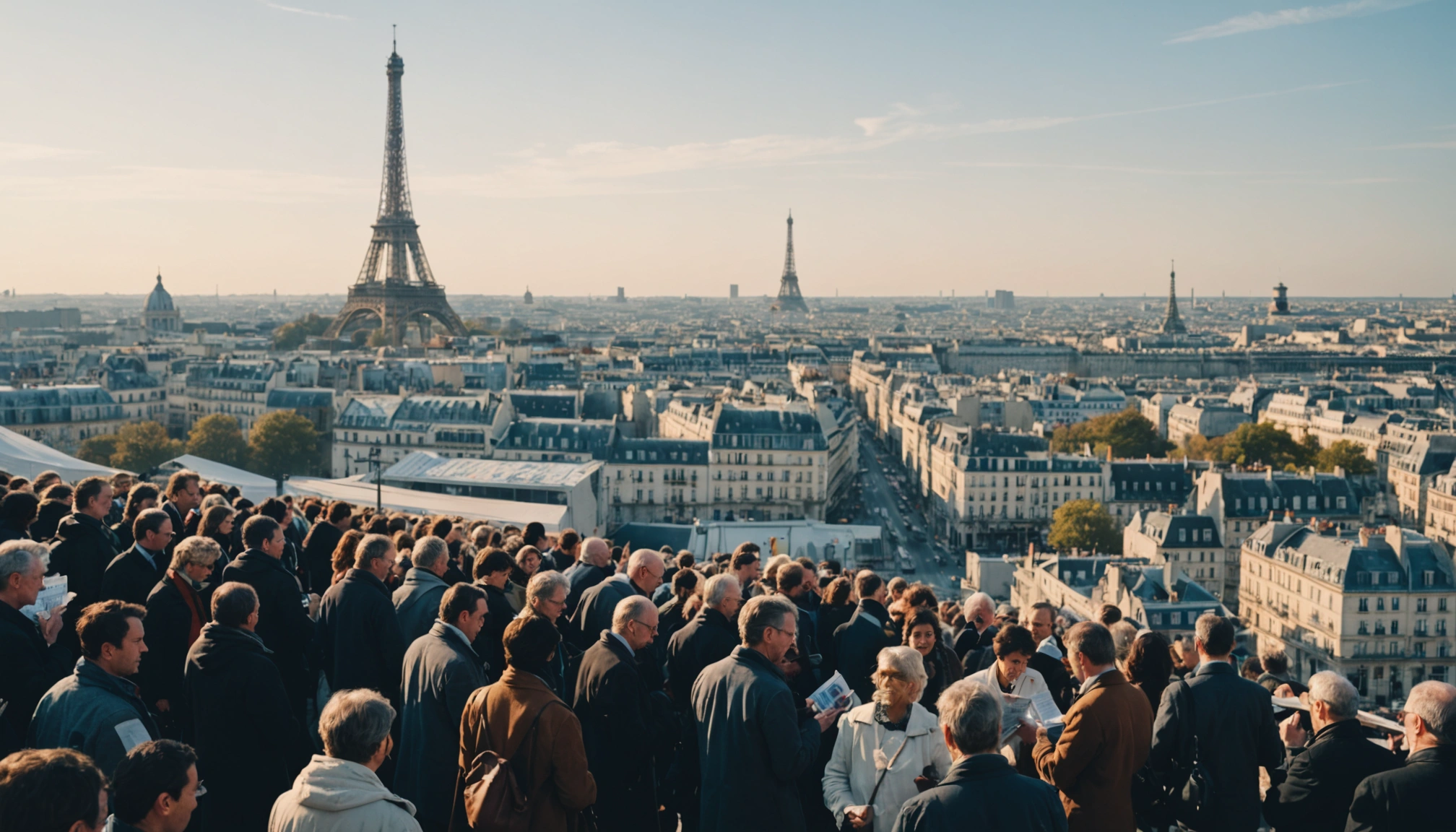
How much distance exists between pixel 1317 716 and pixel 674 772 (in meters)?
3.67

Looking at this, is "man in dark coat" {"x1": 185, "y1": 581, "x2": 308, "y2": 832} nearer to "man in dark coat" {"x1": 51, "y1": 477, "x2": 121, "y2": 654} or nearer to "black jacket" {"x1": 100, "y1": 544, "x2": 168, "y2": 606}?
"black jacket" {"x1": 100, "y1": 544, "x2": 168, "y2": 606}

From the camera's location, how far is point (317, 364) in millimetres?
81750

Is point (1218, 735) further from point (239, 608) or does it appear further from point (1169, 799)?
point (239, 608)

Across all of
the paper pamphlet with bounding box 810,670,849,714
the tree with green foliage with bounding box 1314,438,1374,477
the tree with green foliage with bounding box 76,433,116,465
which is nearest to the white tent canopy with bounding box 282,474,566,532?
the tree with green foliage with bounding box 76,433,116,465

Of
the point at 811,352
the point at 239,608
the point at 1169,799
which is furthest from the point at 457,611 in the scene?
the point at 811,352

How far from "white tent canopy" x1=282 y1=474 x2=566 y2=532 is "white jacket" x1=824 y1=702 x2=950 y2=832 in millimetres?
28441

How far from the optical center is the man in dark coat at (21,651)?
7332mm

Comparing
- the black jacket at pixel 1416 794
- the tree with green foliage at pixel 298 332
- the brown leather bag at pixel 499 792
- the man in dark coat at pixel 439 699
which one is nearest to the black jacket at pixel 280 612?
the man in dark coat at pixel 439 699

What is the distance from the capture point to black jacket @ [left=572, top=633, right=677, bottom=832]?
749 centimetres

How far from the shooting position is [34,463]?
30797 millimetres

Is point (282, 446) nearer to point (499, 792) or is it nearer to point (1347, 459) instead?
point (1347, 459)

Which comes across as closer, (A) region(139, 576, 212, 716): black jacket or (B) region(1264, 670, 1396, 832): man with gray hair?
(B) region(1264, 670, 1396, 832): man with gray hair

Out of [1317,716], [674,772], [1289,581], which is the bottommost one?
[1289,581]

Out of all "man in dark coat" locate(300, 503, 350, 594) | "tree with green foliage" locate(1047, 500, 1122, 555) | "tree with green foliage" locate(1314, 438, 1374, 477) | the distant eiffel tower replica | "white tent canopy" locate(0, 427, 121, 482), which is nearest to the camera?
"man in dark coat" locate(300, 503, 350, 594)
